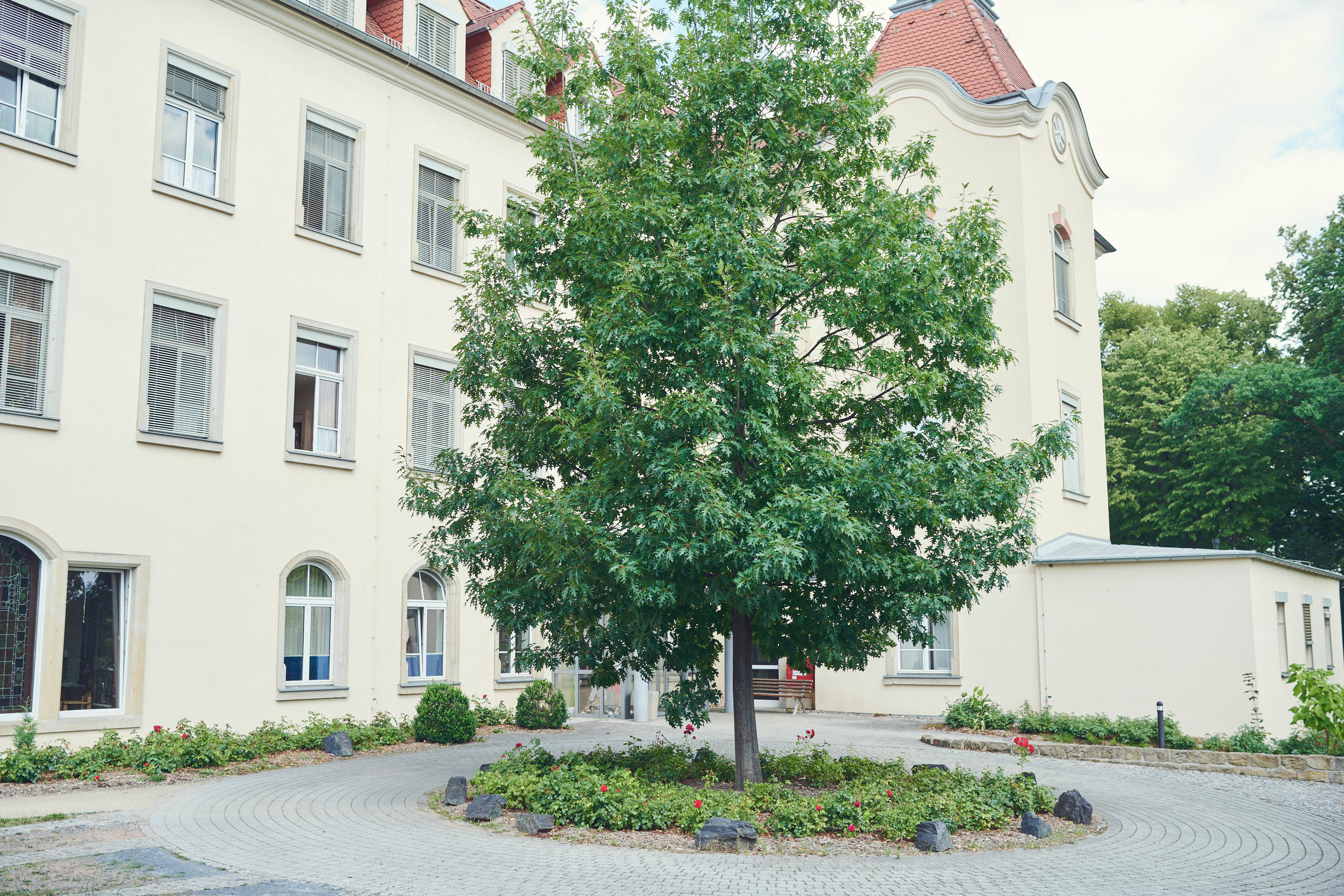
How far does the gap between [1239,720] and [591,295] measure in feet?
41.5

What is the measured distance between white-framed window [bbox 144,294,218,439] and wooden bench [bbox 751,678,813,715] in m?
12.7

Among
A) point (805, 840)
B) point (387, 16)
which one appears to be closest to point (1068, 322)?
point (387, 16)

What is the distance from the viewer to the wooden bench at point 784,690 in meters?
24.0

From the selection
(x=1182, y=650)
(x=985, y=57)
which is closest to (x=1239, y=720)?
(x=1182, y=650)

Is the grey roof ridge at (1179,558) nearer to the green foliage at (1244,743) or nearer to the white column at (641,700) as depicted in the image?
the green foliage at (1244,743)

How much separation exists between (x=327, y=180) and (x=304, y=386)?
3491mm

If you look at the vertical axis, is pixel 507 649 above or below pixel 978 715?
above

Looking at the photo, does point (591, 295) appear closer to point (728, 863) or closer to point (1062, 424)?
point (1062, 424)

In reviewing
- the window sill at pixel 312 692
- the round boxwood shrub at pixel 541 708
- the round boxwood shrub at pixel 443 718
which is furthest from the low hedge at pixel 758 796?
the round boxwood shrub at pixel 541 708

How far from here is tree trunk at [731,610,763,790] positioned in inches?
449

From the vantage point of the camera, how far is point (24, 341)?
14016 mm

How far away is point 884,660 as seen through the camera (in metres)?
22.5

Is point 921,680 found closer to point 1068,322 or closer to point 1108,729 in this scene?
point 1108,729

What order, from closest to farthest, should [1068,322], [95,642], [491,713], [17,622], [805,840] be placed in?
1. [805,840]
2. [17,622]
3. [95,642]
4. [491,713]
5. [1068,322]
